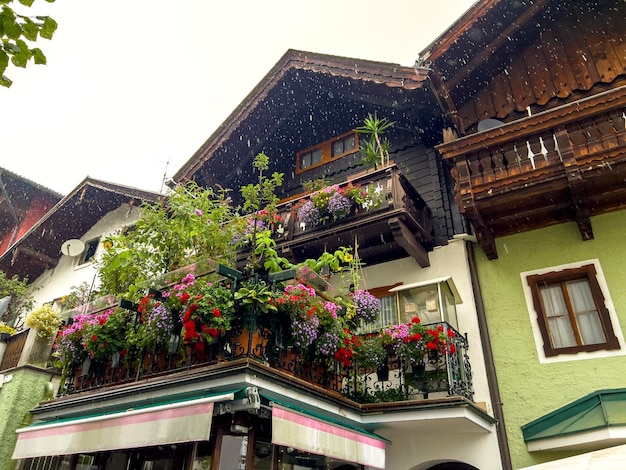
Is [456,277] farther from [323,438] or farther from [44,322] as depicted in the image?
[44,322]

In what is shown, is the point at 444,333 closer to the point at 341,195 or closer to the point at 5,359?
the point at 341,195

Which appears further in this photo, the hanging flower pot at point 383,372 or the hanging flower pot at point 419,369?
the hanging flower pot at point 383,372

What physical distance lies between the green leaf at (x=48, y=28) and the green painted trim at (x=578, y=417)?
732 centimetres

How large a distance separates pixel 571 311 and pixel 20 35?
26.8ft

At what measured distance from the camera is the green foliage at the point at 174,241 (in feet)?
24.5

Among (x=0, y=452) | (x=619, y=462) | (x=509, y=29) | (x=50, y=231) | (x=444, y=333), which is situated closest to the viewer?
(x=619, y=462)

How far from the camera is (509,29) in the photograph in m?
10.5

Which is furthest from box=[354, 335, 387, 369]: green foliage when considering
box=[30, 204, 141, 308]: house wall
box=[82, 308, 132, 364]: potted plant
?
box=[30, 204, 141, 308]: house wall

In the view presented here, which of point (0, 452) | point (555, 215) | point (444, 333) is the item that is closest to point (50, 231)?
point (0, 452)

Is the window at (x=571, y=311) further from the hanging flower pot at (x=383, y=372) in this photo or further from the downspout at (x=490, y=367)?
the hanging flower pot at (x=383, y=372)

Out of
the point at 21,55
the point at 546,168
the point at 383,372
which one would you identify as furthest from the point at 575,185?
Answer: the point at 21,55

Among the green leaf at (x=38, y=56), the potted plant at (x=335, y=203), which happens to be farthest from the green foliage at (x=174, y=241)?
the green leaf at (x=38, y=56)

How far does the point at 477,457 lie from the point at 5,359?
1073 cm

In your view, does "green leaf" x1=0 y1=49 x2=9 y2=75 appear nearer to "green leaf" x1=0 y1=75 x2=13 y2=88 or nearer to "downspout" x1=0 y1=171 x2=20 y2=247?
"green leaf" x1=0 y1=75 x2=13 y2=88
